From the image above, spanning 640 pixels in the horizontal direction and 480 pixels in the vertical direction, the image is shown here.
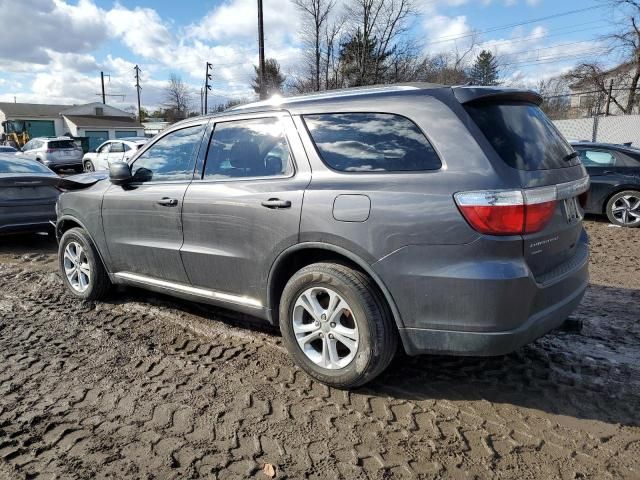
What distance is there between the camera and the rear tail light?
2.53 meters

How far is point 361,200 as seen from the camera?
9.35 ft

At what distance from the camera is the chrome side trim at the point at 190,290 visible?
3.55 metres

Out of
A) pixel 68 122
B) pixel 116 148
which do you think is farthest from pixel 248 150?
pixel 68 122

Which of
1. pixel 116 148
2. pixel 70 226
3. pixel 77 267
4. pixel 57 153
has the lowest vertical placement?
pixel 77 267

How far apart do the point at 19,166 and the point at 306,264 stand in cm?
681

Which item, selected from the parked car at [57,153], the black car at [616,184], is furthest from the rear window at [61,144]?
the black car at [616,184]

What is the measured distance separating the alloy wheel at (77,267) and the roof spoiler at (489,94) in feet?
12.3

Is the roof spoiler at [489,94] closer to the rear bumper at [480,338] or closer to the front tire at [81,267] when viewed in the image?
the rear bumper at [480,338]

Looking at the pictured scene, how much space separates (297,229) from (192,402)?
1.23 meters

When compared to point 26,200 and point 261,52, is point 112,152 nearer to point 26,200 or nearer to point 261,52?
point 261,52

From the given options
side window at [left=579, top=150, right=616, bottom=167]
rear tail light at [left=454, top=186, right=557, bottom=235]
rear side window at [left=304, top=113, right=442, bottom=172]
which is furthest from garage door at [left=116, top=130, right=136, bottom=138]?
rear tail light at [left=454, top=186, right=557, bottom=235]

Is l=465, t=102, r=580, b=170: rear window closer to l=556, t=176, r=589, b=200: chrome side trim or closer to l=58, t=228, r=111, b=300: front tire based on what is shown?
l=556, t=176, r=589, b=200: chrome side trim

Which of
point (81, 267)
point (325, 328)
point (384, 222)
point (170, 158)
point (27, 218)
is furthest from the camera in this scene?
point (27, 218)

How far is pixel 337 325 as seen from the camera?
305 centimetres
